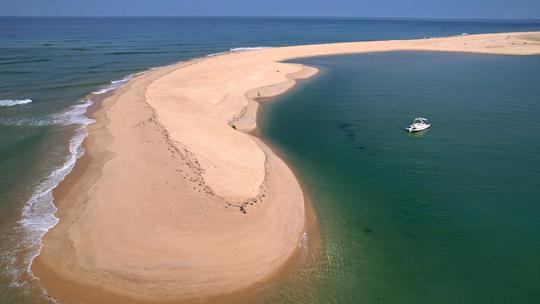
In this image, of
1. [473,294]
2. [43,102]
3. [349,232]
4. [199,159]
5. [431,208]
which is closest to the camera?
[473,294]

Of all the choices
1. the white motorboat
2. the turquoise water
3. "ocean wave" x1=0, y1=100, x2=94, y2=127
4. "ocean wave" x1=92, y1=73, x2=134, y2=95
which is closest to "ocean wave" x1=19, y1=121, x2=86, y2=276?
"ocean wave" x1=0, y1=100, x2=94, y2=127

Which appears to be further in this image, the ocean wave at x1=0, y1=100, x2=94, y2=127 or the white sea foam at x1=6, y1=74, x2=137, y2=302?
the ocean wave at x1=0, y1=100, x2=94, y2=127

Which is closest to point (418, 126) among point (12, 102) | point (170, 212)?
point (170, 212)

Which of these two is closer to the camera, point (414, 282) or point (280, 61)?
point (414, 282)

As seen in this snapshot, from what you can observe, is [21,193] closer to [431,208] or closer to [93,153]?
[93,153]

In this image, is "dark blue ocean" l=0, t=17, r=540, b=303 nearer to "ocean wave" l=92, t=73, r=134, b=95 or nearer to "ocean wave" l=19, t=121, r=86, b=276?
"ocean wave" l=19, t=121, r=86, b=276

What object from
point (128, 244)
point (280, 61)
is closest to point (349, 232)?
point (128, 244)

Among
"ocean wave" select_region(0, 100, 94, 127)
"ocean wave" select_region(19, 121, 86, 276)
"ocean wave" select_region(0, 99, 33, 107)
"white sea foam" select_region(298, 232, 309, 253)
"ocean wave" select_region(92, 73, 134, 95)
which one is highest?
"ocean wave" select_region(92, 73, 134, 95)
